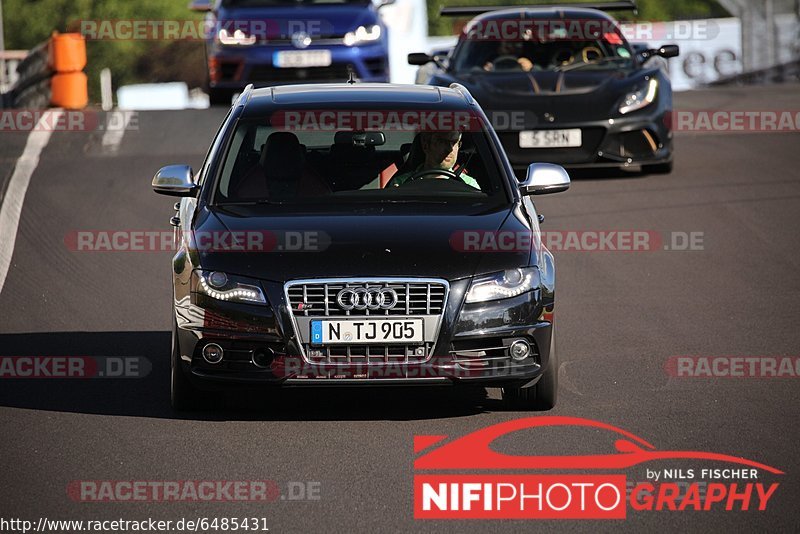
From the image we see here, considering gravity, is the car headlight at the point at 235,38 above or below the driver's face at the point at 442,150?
below

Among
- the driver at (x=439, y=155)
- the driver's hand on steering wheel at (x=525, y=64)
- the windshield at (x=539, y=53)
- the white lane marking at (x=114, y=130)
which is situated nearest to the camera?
the driver at (x=439, y=155)

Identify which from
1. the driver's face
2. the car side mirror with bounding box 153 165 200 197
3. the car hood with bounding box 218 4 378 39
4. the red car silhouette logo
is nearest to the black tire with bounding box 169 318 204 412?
the car side mirror with bounding box 153 165 200 197

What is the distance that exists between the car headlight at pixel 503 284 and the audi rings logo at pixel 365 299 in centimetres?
37

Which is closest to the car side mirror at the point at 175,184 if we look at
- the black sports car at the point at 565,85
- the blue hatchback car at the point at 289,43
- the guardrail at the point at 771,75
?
the black sports car at the point at 565,85

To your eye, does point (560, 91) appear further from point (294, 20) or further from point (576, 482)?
point (576, 482)

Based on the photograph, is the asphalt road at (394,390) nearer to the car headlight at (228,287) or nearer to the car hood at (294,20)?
the car headlight at (228,287)

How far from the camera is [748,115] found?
2066 cm

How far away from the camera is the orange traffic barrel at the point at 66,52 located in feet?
74.3

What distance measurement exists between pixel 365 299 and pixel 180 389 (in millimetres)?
1123

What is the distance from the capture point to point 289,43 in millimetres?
20438

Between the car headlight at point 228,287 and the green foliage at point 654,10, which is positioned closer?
the car headlight at point 228,287

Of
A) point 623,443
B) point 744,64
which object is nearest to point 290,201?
point 623,443

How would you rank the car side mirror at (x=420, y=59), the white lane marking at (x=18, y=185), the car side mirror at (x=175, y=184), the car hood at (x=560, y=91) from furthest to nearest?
the car side mirror at (x=420, y=59) → the car hood at (x=560, y=91) → the white lane marking at (x=18, y=185) → the car side mirror at (x=175, y=184)

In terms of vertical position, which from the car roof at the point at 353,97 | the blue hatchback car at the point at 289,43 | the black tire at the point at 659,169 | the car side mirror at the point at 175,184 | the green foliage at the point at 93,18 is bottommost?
the green foliage at the point at 93,18
